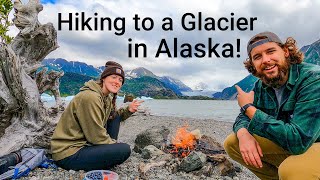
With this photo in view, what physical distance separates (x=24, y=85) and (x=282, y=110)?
20.0 feet

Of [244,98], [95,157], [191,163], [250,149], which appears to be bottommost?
[191,163]

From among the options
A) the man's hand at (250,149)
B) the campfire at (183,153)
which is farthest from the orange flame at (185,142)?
the man's hand at (250,149)

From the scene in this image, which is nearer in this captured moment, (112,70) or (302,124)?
(302,124)

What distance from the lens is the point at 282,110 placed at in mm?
3746

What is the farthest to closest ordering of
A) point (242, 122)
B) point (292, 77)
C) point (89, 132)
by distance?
point (89, 132) → point (242, 122) → point (292, 77)

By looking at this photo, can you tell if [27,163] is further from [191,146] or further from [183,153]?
[191,146]

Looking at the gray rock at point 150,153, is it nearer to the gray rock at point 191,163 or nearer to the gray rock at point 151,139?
the gray rock at point 151,139

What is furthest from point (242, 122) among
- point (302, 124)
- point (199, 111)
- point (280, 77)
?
point (199, 111)

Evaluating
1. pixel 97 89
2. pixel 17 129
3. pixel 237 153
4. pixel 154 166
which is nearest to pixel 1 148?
pixel 17 129

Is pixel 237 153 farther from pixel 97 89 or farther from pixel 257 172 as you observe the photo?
pixel 97 89

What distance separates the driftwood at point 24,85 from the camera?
676cm

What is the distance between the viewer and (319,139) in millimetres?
3652

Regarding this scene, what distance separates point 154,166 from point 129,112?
1292 millimetres

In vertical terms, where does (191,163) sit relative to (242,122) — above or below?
below
